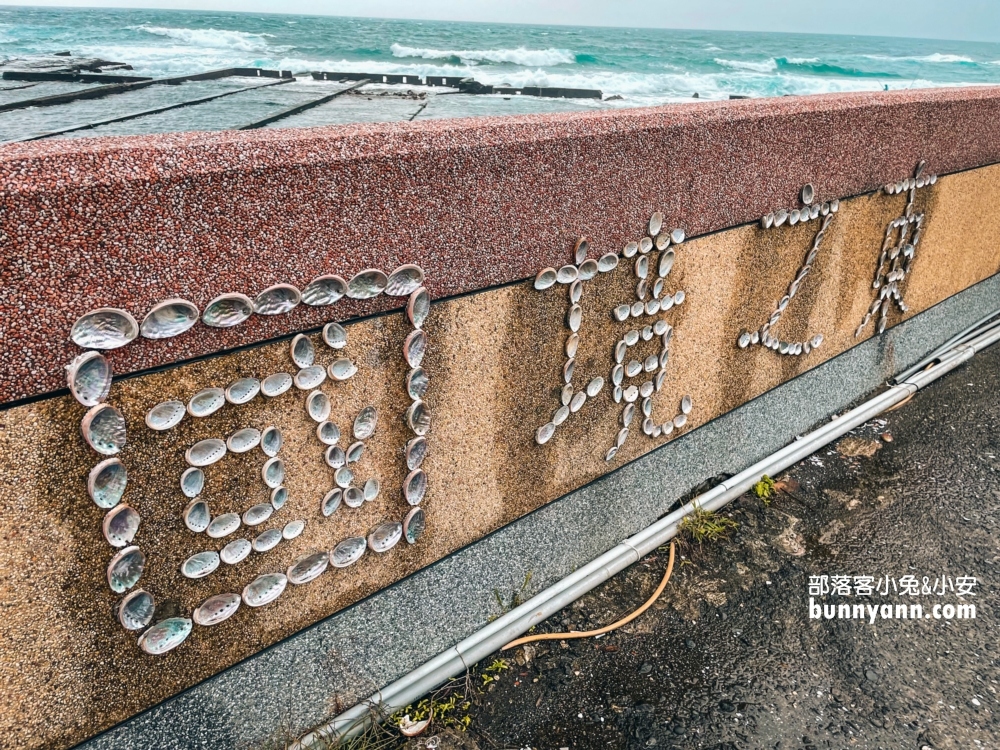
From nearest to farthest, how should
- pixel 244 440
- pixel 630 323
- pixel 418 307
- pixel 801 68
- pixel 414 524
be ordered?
pixel 244 440
pixel 418 307
pixel 414 524
pixel 630 323
pixel 801 68

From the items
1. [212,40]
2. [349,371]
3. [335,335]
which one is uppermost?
[212,40]

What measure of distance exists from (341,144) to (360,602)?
142 cm

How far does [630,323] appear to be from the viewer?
8.21 ft

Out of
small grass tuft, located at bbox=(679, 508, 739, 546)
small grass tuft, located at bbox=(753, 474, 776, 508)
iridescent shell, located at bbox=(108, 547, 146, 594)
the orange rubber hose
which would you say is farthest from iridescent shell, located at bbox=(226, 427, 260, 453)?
small grass tuft, located at bbox=(753, 474, 776, 508)

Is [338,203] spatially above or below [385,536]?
above

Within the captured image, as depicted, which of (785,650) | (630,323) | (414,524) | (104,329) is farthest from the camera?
(630,323)

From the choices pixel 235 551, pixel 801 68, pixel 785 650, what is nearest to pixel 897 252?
pixel 785 650

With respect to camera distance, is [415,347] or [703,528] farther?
[703,528]

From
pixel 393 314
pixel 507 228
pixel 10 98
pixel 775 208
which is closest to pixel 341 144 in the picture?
pixel 393 314

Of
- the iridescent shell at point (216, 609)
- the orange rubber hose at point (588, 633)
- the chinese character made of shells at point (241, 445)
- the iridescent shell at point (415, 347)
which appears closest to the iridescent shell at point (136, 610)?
the chinese character made of shells at point (241, 445)

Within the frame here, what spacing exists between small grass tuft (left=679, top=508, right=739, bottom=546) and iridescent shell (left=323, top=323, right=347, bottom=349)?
6.21ft

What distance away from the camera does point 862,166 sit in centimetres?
313

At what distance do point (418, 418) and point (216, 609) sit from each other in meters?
0.77

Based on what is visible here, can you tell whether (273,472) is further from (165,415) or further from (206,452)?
(165,415)
